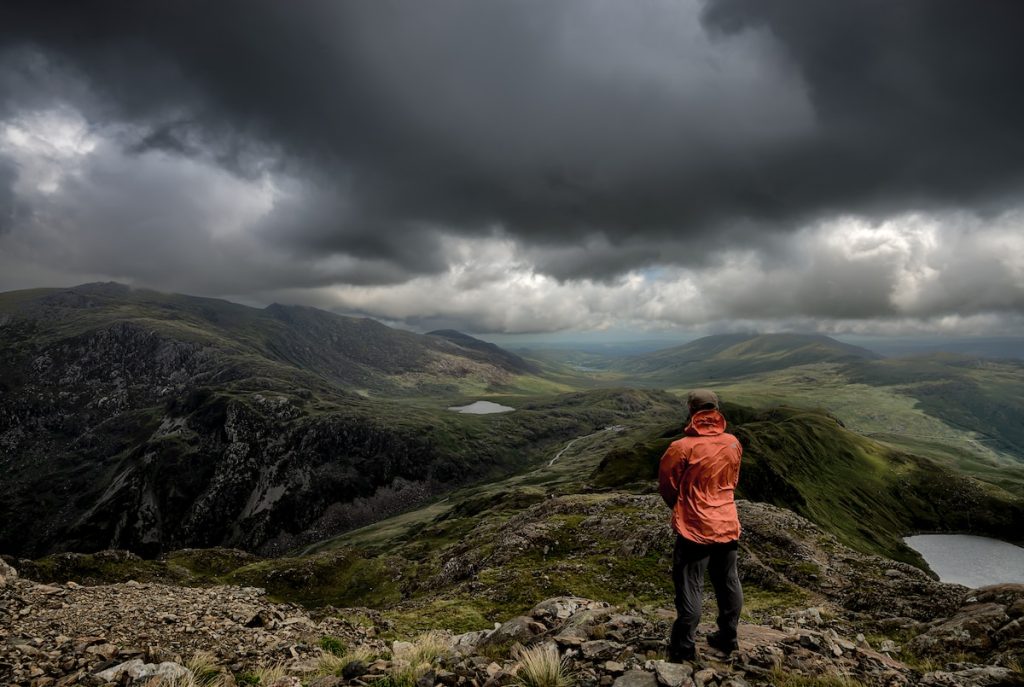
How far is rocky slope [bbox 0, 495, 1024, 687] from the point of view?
9.34 metres

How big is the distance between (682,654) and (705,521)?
2792mm

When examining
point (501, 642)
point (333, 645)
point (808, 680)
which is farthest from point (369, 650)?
point (808, 680)

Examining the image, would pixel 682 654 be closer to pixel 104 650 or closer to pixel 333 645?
pixel 333 645

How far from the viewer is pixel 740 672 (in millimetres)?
8852

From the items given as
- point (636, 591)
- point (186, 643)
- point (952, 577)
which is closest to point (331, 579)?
point (636, 591)

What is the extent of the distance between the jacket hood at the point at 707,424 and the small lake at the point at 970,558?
17008 centimetres

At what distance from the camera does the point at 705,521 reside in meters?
10.1

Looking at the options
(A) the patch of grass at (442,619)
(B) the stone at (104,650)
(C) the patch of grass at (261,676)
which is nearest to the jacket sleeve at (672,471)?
(C) the patch of grass at (261,676)

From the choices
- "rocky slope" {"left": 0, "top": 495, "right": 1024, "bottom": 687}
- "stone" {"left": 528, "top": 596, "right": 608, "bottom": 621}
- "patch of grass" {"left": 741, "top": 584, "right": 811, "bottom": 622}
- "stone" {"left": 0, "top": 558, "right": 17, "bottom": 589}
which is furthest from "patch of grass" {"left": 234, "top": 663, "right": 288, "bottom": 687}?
"patch of grass" {"left": 741, "top": 584, "right": 811, "bottom": 622}

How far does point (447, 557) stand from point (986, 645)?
54.0m

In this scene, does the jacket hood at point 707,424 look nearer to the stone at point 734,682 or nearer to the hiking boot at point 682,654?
the hiking boot at point 682,654

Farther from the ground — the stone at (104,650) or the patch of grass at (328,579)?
the stone at (104,650)

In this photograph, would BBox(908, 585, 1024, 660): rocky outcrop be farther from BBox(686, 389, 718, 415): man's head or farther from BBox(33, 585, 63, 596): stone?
BBox(33, 585, 63, 596): stone

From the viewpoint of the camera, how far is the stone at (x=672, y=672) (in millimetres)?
8273
